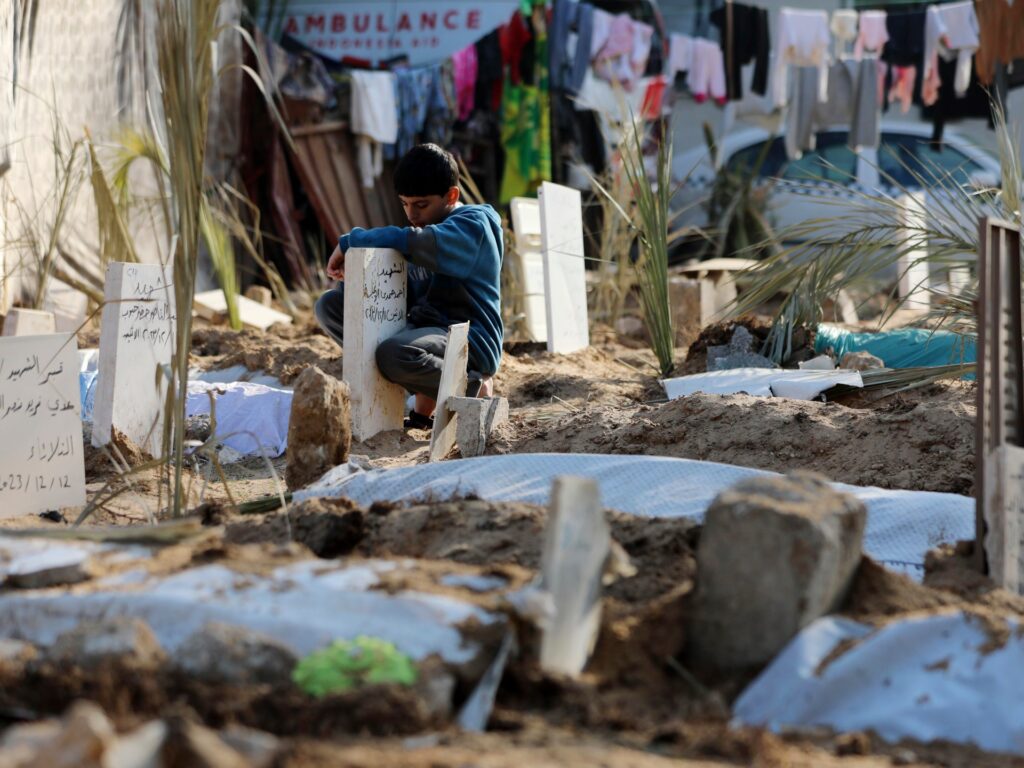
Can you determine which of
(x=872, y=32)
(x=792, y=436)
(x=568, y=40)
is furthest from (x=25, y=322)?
(x=872, y=32)

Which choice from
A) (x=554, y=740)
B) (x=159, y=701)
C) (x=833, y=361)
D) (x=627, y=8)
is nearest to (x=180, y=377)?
(x=159, y=701)

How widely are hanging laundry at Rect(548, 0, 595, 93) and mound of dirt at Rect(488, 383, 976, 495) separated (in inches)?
259

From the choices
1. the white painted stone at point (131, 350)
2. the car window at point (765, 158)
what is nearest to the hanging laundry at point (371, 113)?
the car window at point (765, 158)

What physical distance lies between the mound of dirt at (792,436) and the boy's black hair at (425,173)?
0.94 metres

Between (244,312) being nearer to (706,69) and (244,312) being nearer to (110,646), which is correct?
(706,69)

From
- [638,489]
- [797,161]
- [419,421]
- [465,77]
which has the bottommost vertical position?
[419,421]

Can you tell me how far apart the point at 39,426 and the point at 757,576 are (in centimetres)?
191

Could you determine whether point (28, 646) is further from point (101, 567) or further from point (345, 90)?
point (345, 90)

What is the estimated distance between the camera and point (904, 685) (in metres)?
1.85

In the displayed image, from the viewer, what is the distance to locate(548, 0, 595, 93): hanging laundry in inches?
391

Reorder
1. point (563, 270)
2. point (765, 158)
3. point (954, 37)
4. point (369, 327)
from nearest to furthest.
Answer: point (369, 327) → point (563, 270) → point (954, 37) → point (765, 158)

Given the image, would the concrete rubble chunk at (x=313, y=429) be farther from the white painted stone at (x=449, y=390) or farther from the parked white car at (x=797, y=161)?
the parked white car at (x=797, y=161)

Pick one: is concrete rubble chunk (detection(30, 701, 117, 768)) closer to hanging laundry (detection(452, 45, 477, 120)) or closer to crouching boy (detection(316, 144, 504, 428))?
crouching boy (detection(316, 144, 504, 428))

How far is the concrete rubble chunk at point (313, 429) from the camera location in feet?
10.7
